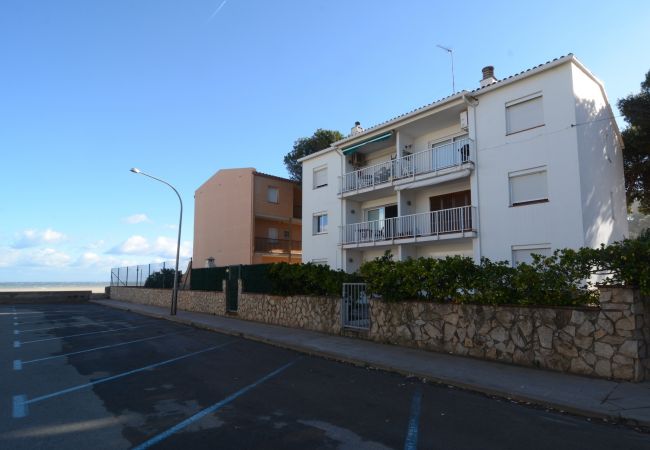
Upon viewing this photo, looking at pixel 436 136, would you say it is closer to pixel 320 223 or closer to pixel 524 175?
pixel 524 175

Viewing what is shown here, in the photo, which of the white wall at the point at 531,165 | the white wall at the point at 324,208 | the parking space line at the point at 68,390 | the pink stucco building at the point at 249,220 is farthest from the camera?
the pink stucco building at the point at 249,220

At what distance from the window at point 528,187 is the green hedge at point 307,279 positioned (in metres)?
7.01

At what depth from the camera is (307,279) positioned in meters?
14.8

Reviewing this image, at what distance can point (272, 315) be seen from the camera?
16484mm

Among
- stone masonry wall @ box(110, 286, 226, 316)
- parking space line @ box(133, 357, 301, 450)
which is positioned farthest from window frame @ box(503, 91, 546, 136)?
stone masonry wall @ box(110, 286, 226, 316)

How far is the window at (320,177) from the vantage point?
25.1 m

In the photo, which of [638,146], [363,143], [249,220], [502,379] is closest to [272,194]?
[249,220]

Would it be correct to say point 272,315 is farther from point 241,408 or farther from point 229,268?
point 241,408

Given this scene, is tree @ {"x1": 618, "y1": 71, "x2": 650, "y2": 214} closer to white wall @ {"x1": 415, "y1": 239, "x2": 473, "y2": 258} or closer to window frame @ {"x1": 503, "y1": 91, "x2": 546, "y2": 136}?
window frame @ {"x1": 503, "y1": 91, "x2": 546, "y2": 136}

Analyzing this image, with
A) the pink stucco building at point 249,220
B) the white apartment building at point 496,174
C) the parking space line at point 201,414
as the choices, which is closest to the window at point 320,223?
the white apartment building at point 496,174

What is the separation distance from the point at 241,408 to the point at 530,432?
3717mm

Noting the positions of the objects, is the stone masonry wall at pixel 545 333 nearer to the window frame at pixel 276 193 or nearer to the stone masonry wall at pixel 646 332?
the stone masonry wall at pixel 646 332

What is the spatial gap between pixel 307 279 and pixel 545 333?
8055mm

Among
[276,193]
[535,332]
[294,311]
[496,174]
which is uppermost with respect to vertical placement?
[276,193]
